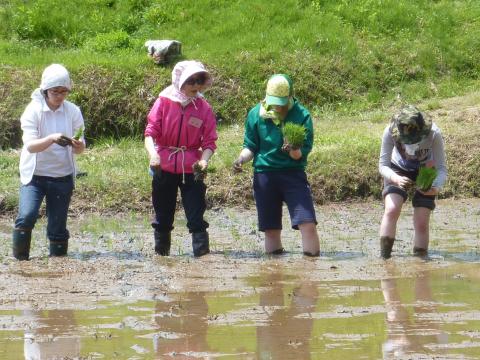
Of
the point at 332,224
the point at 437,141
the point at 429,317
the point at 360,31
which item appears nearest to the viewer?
the point at 429,317

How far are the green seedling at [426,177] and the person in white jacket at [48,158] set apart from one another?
104 inches

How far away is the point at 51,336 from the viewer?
243 inches

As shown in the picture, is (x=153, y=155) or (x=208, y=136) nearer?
(x=153, y=155)

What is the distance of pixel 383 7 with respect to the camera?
1733 cm

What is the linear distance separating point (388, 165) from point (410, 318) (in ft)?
7.37

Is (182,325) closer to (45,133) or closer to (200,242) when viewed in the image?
(200,242)

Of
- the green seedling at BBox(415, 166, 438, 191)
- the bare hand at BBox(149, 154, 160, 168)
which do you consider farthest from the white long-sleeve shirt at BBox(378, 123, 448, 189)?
the bare hand at BBox(149, 154, 160, 168)

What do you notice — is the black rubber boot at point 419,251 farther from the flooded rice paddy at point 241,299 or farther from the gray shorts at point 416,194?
the gray shorts at point 416,194

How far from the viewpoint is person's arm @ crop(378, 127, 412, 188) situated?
8336mm

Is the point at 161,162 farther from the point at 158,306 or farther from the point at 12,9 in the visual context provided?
the point at 12,9

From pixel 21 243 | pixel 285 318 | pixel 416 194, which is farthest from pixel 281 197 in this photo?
pixel 285 318

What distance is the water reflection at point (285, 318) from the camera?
585cm

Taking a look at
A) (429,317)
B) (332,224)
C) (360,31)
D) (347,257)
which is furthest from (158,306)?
(360,31)

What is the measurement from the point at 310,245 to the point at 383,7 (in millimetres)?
9404
